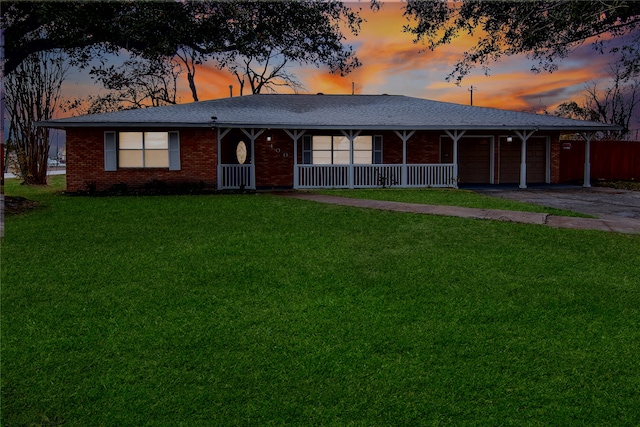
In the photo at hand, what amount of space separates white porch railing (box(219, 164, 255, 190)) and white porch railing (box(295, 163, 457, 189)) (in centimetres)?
194

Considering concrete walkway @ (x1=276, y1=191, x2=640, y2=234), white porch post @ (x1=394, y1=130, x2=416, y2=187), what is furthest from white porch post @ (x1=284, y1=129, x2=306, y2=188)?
concrete walkway @ (x1=276, y1=191, x2=640, y2=234)

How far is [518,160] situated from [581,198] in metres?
6.56

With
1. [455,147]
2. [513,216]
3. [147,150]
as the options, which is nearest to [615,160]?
[455,147]

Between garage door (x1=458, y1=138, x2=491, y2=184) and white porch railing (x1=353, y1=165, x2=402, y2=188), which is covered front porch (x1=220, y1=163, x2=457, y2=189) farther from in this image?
garage door (x1=458, y1=138, x2=491, y2=184)

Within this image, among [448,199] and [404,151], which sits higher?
[404,151]

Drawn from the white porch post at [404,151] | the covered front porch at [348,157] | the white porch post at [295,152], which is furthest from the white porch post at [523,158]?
the white porch post at [295,152]

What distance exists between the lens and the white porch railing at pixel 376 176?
20.2 m

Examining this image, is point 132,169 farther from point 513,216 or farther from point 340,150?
point 513,216

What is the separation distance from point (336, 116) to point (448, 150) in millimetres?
5297

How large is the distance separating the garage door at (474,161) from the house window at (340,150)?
396 centimetres

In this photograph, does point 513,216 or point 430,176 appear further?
point 430,176

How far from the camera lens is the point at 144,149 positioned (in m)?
18.9

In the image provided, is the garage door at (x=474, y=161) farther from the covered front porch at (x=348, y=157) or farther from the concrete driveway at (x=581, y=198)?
the concrete driveway at (x=581, y=198)

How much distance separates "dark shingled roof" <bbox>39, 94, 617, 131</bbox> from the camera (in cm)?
1850
